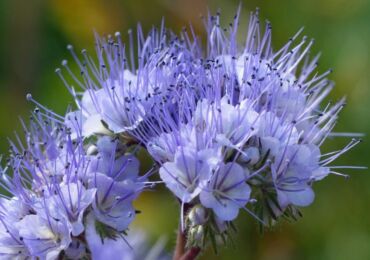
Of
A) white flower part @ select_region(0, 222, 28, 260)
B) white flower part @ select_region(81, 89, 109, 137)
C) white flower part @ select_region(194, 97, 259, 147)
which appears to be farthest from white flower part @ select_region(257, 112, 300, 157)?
white flower part @ select_region(0, 222, 28, 260)

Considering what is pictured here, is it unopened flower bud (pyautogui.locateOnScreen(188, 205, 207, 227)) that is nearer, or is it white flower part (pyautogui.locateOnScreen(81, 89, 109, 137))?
unopened flower bud (pyautogui.locateOnScreen(188, 205, 207, 227))

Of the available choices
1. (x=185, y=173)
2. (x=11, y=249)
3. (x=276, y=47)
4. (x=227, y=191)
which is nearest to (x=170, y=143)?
(x=185, y=173)

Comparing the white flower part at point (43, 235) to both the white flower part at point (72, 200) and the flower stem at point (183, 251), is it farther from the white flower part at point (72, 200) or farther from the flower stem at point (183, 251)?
the flower stem at point (183, 251)

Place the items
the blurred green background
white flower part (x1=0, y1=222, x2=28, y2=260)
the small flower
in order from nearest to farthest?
the small flower < white flower part (x1=0, y1=222, x2=28, y2=260) < the blurred green background

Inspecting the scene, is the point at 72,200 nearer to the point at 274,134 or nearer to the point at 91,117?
the point at 91,117

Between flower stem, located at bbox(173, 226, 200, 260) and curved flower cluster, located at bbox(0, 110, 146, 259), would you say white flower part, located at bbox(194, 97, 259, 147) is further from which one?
flower stem, located at bbox(173, 226, 200, 260)

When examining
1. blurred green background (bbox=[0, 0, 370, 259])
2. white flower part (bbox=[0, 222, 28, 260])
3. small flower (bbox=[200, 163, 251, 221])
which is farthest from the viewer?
blurred green background (bbox=[0, 0, 370, 259])
